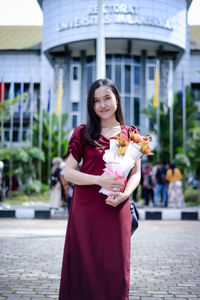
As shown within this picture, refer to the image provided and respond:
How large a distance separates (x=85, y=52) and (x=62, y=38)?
3.06m

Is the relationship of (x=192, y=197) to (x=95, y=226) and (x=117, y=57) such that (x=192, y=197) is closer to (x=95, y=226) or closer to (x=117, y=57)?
(x=95, y=226)

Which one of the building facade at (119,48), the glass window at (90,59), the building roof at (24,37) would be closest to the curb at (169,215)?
the building facade at (119,48)

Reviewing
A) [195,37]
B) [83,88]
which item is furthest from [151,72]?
[195,37]

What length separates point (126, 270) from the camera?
248cm

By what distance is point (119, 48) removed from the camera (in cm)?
3114

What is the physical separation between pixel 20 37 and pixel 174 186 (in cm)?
2997

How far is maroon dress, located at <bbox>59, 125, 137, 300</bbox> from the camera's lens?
2.44m

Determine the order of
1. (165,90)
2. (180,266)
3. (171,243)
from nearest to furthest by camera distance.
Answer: (180,266), (171,243), (165,90)

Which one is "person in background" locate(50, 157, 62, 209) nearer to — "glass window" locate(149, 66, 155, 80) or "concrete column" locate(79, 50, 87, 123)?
"concrete column" locate(79, 50, 87, 123)

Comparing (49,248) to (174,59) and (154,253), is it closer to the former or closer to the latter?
(154,253)

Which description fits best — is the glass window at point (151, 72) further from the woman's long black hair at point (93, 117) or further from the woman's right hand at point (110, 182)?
the woman's right hand at point (110, 182)

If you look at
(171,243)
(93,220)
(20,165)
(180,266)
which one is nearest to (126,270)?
(93,220)

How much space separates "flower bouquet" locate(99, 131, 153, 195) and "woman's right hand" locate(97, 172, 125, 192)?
3 cm

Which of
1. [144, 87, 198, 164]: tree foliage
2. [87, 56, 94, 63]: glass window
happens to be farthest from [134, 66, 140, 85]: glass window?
[144, 87, 198, 164]: tree foliage
